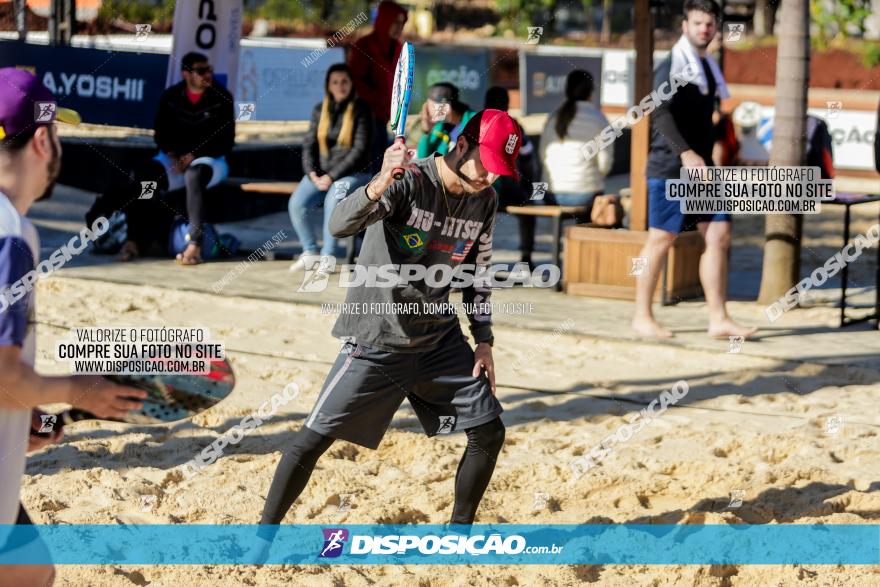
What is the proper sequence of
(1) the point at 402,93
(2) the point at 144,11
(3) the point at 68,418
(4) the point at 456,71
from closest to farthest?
(3) the point at 68,418 < (1) the point at 402,93 < (4) the point at 456,71 < (2) the point at 144,11

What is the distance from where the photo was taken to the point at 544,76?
961 inches

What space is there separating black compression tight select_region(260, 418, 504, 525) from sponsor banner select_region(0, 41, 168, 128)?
873cm

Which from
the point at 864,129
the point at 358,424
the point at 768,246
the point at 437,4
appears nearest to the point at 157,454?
the point at 358,424

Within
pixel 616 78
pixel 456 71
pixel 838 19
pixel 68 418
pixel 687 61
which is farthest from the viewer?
pixel 838 19

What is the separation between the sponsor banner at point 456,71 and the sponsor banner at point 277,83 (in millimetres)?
3998

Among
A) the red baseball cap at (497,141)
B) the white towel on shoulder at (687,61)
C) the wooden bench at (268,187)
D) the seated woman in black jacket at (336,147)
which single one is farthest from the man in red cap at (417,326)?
the wooden bench at (268,187)

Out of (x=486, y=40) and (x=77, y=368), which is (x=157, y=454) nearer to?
(x=77, y=368)

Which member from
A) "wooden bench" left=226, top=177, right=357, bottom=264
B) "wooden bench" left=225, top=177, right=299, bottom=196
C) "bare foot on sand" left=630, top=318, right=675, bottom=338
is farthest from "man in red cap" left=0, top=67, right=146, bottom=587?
"wooden bench" left=225, top=177, right=299, bottom=196

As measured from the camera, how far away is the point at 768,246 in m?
9.07

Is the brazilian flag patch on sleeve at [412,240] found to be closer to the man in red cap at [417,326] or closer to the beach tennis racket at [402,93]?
the man in red cap at [417,326]

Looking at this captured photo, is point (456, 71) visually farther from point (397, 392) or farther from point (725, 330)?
point (397, 392)

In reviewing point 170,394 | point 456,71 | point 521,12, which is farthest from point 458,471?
point 521,12

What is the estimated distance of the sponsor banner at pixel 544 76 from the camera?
78.8ft

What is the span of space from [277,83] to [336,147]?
24.9ft
